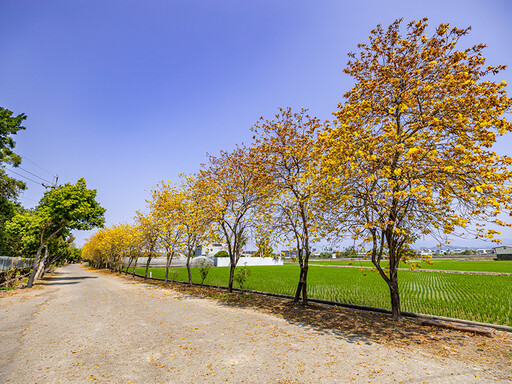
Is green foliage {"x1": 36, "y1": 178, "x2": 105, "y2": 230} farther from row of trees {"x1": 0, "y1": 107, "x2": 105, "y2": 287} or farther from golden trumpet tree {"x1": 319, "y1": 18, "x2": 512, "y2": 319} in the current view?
golden trumpet tree {"x1": 319, "y1": 18, "x2": 512, "y2": 319}

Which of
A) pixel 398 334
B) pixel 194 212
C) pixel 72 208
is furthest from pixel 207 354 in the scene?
→ pixel 72 208

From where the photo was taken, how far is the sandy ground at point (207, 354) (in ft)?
15.6

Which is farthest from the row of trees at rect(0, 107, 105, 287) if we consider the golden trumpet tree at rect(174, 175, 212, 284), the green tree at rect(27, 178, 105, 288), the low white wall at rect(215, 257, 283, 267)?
the low white wall at rect(215, 257, 283, 267)

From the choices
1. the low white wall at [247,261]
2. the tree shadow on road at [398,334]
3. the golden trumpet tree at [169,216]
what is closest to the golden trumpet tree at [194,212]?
the golden trumpet tree at [169,216]

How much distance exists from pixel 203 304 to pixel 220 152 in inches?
350

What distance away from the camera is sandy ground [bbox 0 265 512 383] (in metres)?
4.77

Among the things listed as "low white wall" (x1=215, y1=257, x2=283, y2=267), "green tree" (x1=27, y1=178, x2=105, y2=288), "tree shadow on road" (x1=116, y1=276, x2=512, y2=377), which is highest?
"green tree" (x1=27, y1=178, x2=105, y2=288)

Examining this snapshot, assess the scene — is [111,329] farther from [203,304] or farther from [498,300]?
[498,300]

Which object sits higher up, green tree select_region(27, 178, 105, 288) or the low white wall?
green tree select_region(27, 178, 105, 288)

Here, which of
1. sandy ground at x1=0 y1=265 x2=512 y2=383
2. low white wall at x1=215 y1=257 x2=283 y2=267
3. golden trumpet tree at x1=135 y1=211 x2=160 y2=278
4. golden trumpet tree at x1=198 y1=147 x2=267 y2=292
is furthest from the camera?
low white wall at x1=215 y1=257 x2=283 y2=267

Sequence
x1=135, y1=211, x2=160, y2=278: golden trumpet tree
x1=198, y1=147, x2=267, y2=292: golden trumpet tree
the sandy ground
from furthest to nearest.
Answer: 1. x1=135, y1=211, x2=160, y2=278: golden trumpet tree
2. x1=198, y1=147, x2=267, y2=292: golden trumpet tree
3. the sandy ground

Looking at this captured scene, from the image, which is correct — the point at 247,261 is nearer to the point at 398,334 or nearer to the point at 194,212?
the point at 194,212

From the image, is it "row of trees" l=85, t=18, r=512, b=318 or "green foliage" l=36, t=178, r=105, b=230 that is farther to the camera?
"green foliage" l=36, t=178, r=105, b=230

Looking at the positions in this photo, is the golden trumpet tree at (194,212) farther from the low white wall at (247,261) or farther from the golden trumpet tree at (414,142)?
the low white wall at (247,261)
